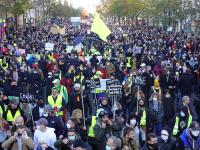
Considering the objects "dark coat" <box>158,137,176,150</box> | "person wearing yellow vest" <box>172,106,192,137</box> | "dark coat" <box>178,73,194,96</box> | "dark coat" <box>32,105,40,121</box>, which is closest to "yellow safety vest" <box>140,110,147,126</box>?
"person wearing yellow vest" <box>172,106,192,137</box>

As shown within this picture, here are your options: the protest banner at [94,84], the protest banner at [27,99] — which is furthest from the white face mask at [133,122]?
the protest banner at [94,84]

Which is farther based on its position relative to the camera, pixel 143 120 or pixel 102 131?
pixel 143 120

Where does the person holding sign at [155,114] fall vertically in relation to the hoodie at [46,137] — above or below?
below

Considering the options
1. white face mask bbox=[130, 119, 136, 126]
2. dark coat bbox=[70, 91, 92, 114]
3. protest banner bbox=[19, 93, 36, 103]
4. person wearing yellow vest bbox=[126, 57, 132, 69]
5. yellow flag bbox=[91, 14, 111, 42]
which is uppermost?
yellow flag bbox=[91, 14, 111, 42]

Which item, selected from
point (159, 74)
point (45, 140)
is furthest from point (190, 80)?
point (45, 140)

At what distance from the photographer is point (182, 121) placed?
10633 mm

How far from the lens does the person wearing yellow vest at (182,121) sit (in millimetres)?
10473

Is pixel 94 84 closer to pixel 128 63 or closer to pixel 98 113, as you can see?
pixel 98 113

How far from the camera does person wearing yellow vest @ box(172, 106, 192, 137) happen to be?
10473 mm

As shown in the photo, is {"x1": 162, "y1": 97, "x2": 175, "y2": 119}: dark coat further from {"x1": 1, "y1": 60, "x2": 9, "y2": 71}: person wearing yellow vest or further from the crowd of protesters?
{"x1": 1, "y1": 60, "x2": 9, "y2": 71}: person wearing yellow vest

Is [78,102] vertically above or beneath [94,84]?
beneath

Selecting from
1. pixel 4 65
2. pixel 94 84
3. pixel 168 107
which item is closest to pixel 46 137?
pixel 168 107

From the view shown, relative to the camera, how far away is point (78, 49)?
81.0ft

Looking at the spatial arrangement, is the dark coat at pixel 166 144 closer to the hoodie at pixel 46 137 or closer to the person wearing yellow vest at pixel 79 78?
the hoodie at pixel 46 137
